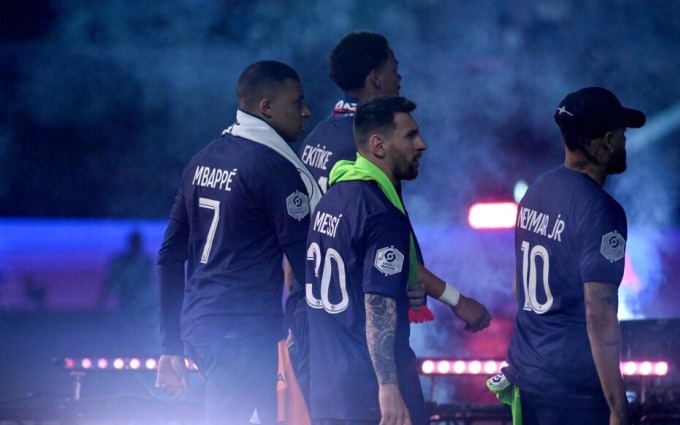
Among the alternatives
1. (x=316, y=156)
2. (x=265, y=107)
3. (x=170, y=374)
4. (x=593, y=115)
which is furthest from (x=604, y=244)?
(x=170, y=374)

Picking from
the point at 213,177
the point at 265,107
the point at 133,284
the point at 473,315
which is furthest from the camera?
the point at 133,284

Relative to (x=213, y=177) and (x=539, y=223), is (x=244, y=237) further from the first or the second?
(x=539, y=223)

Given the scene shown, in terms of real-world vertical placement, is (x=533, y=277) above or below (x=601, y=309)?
above

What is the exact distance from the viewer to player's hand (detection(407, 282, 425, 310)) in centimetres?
510

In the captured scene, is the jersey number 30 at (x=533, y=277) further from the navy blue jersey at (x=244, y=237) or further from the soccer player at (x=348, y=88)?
the soccer player at (x=348, y=88)

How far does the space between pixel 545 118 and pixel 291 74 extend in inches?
326

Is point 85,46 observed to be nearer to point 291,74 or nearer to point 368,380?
point 291,74

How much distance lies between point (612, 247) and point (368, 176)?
102cm

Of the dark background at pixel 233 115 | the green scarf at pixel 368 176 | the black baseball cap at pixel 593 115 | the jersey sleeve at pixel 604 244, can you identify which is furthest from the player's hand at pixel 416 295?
the dark background at pixel 233 115

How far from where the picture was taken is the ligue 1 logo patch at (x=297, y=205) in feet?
17.5

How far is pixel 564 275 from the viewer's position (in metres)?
4.72

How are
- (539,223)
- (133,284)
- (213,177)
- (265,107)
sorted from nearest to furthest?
(539,223), (213,177), (265,107), (133,284)

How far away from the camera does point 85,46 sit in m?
12.1

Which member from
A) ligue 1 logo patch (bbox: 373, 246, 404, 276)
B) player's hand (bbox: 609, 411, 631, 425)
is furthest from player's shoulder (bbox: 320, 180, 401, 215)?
player's hand (bbox: 609, 411, 631, 425)
